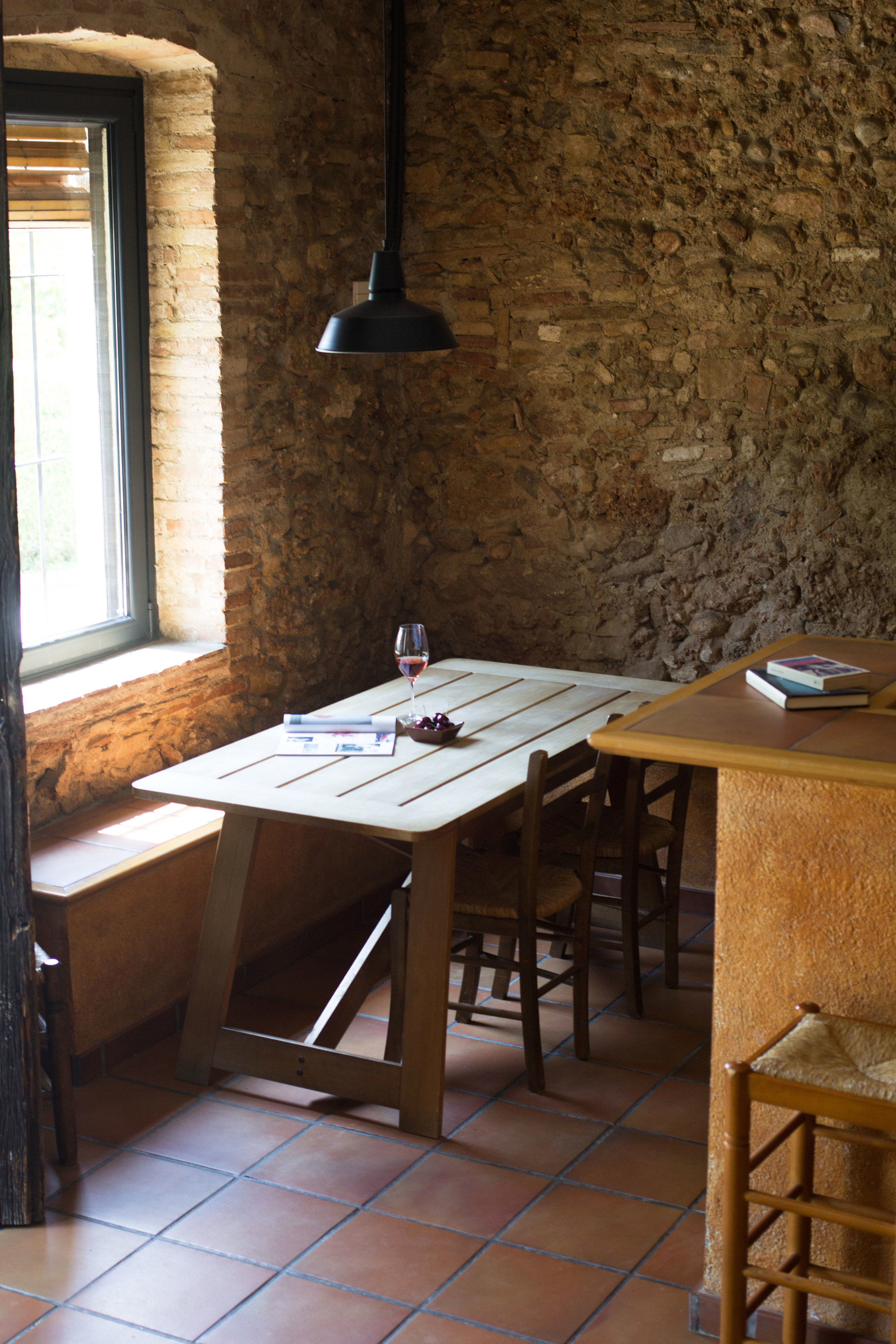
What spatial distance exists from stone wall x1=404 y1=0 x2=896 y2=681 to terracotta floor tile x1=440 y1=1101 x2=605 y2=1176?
2.10 meters

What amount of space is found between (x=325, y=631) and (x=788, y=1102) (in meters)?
3.25

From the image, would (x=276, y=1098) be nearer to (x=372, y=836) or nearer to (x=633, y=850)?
(x=372, y=836)

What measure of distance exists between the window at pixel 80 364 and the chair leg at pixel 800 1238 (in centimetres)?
268

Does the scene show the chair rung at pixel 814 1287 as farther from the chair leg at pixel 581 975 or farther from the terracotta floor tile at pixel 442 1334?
the chair leg at pixel 581 975

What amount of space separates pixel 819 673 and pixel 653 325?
2.57 meters

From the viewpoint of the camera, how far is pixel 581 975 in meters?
3.89

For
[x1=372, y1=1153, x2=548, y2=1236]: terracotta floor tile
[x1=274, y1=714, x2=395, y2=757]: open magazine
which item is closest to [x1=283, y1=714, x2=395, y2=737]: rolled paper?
[x1=274, y1=714, x2=395, y2=757]: open magazine

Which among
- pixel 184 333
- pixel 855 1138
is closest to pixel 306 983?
pixel 184 333

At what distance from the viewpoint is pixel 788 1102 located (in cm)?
230

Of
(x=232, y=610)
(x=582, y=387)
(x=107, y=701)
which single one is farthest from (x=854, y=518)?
(x=107, y=701)

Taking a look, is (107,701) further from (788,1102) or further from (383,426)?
(788,1102)

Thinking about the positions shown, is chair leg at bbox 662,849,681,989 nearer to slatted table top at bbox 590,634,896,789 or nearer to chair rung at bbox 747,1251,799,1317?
slatted table top at bbox 590,634,896,789

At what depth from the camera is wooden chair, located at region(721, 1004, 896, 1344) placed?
227cm

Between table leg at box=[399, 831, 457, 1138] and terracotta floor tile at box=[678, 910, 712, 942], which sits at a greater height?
table leg at box=[399, 831, 457, 1138]
